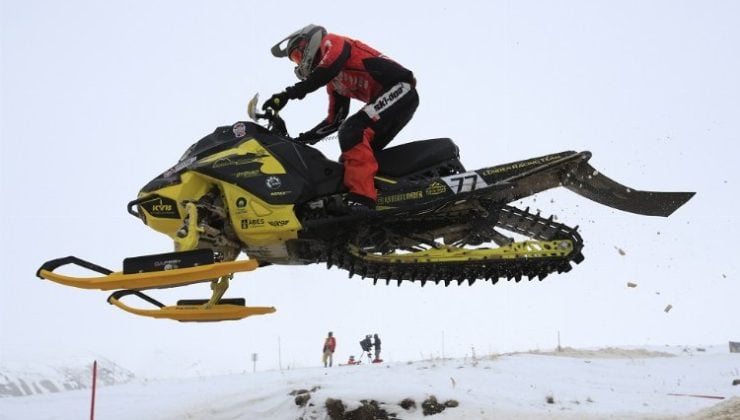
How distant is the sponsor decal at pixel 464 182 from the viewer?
20.8 ft

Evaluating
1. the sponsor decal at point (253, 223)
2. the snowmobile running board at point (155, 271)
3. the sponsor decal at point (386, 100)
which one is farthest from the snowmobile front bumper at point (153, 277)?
the sponsor decal at point (386, 100)

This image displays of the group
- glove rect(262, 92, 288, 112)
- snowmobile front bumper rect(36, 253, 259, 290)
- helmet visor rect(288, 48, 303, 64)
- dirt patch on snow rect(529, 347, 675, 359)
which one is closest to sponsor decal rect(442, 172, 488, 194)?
glove rect(262, 92, 288, 112)

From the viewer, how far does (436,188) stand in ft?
20.7

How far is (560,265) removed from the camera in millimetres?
6387

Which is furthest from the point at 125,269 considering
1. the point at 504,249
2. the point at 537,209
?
the point at 537,209

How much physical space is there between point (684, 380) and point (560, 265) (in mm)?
3446

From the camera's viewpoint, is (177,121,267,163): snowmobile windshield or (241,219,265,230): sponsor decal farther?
(177,121,267,163): snowmobile windshield

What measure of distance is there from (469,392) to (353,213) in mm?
2424

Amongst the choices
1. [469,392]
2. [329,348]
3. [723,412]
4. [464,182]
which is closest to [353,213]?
[464,182]

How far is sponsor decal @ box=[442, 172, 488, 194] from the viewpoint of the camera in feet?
20.8

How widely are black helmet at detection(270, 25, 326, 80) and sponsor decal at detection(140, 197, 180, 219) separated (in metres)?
1.79

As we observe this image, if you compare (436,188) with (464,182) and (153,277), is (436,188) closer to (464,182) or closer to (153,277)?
(464,182)

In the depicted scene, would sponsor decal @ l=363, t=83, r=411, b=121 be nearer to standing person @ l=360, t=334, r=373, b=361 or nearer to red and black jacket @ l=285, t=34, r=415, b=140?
red and black jacket @ l=285, t=34, r=415, b=140

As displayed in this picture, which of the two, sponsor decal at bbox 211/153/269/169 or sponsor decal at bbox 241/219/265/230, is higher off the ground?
sponsor decal at bbox 211/153/269/169
